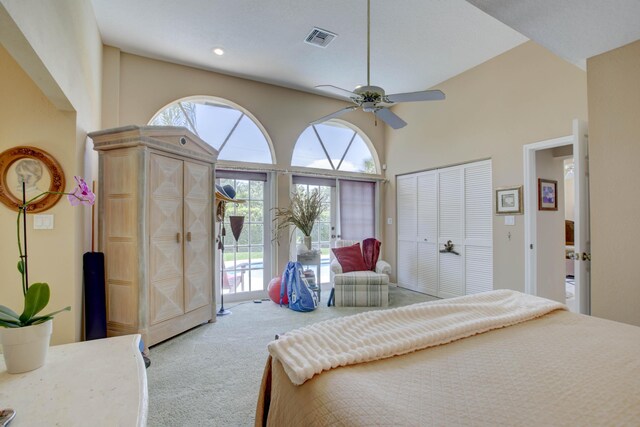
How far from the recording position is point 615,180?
6.90ft

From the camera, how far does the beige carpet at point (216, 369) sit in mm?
1878

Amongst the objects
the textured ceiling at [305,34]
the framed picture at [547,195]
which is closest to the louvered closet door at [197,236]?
the textured ceiling at [305,34]

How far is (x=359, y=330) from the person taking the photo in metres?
1.37

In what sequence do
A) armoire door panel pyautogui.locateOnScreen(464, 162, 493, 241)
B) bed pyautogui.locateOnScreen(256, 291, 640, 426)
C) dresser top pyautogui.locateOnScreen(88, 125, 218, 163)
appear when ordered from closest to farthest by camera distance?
bed pyautogui.locateOnScreen(256, 291, 640, 426), dresser top pyautogui.locateOnScreen(88, 125, 218, 163), armoire door panel pyautogui.locateOnScreen(464, 162, 493, 241)

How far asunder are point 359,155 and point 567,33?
3662 millimetres

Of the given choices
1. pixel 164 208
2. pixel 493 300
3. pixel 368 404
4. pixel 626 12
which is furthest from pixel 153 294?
pixel 626 12

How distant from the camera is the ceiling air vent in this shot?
3.31 m

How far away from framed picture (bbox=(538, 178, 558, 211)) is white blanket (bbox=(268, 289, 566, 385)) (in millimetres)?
2375

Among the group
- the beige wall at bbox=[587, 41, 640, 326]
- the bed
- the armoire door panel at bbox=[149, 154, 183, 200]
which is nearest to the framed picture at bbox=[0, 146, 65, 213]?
the armoire door panel at bbox=[149, 154, 183, 200]

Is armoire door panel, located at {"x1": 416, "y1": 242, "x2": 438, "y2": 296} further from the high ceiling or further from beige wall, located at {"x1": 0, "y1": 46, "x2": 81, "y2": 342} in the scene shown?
beige wall, located at {"x1": 0, "y1": 46, "x2": 81, "y2": 342}

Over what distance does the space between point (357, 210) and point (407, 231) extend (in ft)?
2.98

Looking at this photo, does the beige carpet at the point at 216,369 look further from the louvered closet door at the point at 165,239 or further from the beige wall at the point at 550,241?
the beige wall at the point at 550,241

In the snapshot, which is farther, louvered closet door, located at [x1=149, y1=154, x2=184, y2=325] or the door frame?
the door frame

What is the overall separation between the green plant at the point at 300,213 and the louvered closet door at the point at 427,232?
1.64 meters
